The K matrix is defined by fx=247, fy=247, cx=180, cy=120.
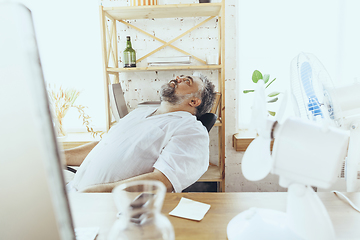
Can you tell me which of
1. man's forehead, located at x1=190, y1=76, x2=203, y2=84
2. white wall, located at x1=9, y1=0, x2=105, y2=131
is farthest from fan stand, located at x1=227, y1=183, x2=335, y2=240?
white wall, located at x1=9, y1=0, x2=105, y2=131

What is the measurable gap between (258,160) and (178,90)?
1.32m

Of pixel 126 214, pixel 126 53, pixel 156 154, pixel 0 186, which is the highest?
pixel 126 53

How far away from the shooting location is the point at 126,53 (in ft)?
7.21

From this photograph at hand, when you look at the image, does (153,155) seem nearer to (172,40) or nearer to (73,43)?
(172,40)

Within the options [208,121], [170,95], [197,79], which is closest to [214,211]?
[208,121]

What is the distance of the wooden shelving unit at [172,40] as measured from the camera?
1962mm

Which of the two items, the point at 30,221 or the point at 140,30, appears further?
the point at 140,30

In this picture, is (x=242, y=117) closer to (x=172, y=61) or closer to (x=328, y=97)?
(x=172, y=61)

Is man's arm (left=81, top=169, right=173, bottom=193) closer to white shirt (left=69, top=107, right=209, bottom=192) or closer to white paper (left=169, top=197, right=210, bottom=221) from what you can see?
white shirt (left=69, top=107, right=209, bottom=192)

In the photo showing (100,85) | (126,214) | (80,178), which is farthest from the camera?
(100,85)

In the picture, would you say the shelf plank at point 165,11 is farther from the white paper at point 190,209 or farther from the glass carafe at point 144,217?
the glass carafe at point 144,217

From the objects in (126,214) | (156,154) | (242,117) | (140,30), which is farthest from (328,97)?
(140,30)

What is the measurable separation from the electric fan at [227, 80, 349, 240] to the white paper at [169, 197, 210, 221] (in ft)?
0.53

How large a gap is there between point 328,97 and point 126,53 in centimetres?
174
